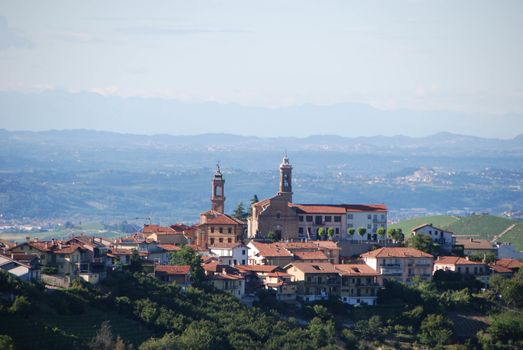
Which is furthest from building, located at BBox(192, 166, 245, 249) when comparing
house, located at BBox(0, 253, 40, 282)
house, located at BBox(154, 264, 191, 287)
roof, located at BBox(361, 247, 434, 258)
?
house, located at BBox(0, 253, 40, 282)

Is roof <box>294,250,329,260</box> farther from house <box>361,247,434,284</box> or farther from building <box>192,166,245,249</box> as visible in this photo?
building <box>192,166,245,249</box>

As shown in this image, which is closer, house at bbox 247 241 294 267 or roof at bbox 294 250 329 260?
house at bbox 247 241 294 267

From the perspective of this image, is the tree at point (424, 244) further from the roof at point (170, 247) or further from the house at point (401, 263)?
the roof at point (170, 247)

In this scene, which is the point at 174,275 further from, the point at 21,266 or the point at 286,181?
the point at 286,181

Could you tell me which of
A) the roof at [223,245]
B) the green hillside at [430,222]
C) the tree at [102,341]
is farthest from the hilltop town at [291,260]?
the green hillside at [430,222]

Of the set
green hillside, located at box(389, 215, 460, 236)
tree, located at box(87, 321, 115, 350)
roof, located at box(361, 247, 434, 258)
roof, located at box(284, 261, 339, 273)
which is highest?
roof, located at box(361, 247, 434, 258)

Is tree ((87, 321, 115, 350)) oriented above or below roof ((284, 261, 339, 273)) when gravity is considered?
below
